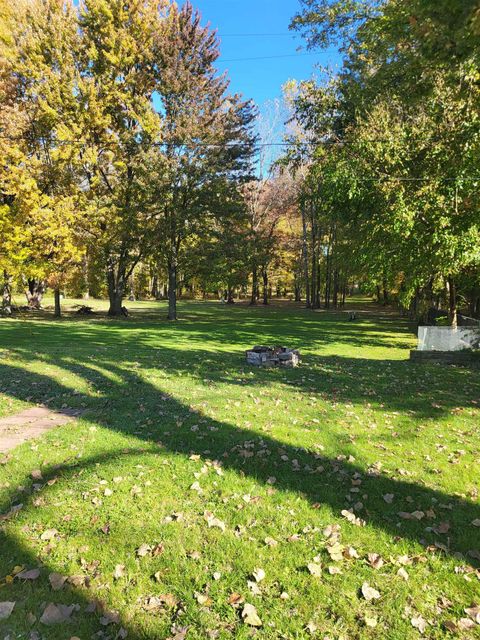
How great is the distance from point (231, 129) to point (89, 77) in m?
8.31

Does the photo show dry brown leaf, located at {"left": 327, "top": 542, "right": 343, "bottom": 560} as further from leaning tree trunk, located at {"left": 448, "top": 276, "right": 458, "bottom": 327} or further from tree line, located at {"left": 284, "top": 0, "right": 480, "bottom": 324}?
leaning tree trunk, located at {"left": 448, "top": 276, "right": 458, "bottom": 327}

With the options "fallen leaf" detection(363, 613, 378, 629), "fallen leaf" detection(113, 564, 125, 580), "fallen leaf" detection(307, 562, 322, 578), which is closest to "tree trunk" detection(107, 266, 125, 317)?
"fallen leaf" detection(113, 564, 125, 580)

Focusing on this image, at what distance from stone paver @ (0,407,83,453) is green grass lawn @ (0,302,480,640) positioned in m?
0.24

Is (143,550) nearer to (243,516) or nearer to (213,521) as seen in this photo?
(213,521)

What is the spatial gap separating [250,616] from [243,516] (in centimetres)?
98

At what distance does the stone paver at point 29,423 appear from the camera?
493cm

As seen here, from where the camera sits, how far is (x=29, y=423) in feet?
18.1

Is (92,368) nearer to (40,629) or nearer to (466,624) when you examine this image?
(40,629)

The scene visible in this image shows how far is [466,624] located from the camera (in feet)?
7.72

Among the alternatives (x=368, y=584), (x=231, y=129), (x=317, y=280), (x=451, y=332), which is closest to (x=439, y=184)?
(x=451, y=332)

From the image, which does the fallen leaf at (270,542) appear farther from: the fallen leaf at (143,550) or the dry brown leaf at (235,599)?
the fallen leaf at (143,550)

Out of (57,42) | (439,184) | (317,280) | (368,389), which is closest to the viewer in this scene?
(368,389)

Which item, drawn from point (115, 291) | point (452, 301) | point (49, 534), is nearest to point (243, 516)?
point (49, 534)

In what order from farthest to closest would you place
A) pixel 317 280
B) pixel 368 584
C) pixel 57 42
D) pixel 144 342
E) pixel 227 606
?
pixel 317 280
pixel 57 42
pixel 144 342
pixel 368 584
pixel 227 606
